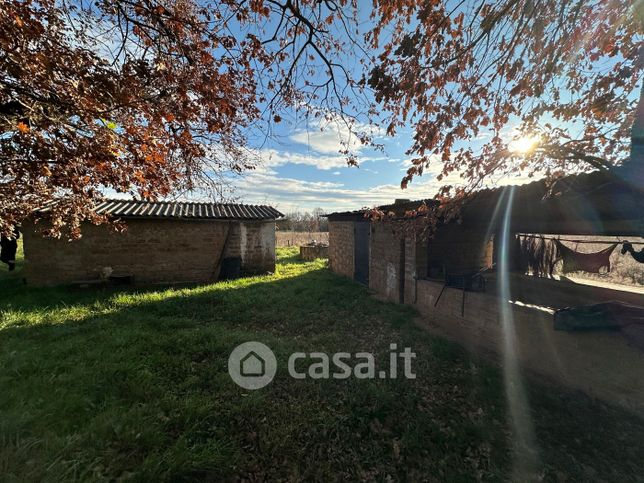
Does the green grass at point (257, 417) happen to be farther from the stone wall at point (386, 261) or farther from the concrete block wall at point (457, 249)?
the concrete block wall at point (457, 249)

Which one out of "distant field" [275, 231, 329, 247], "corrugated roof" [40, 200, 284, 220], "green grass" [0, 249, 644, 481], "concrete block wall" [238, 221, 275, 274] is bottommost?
"green grass" [0, 249, 644, 481]

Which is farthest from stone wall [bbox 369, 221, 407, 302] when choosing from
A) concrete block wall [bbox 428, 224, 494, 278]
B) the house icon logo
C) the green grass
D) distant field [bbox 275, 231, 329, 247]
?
distant field [bbox 275, 231, 329, 247]

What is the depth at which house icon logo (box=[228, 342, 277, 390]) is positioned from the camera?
3.97m

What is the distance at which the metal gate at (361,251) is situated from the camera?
33.6ft

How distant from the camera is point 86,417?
298cm

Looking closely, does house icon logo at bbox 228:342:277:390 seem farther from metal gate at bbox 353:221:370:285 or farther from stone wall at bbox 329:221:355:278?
stone wall at bbox 329:221:355:278

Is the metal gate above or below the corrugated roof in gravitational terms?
below

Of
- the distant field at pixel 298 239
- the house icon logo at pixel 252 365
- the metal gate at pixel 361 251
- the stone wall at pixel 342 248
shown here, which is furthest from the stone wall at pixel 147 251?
the distant field at pixel 298 239

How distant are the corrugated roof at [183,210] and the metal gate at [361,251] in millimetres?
3849

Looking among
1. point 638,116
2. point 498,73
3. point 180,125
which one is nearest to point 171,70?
point 180,125

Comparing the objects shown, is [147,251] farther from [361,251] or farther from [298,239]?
[298,239]

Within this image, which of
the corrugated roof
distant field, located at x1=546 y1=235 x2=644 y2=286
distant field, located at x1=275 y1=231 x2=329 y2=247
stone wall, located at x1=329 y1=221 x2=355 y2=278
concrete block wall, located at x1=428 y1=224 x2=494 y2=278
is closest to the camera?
concrete block wall, located at x1=428 y1=224 x2=494 y2=278

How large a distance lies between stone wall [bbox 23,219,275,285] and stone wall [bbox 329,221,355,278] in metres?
3.54

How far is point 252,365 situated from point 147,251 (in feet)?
25.0
